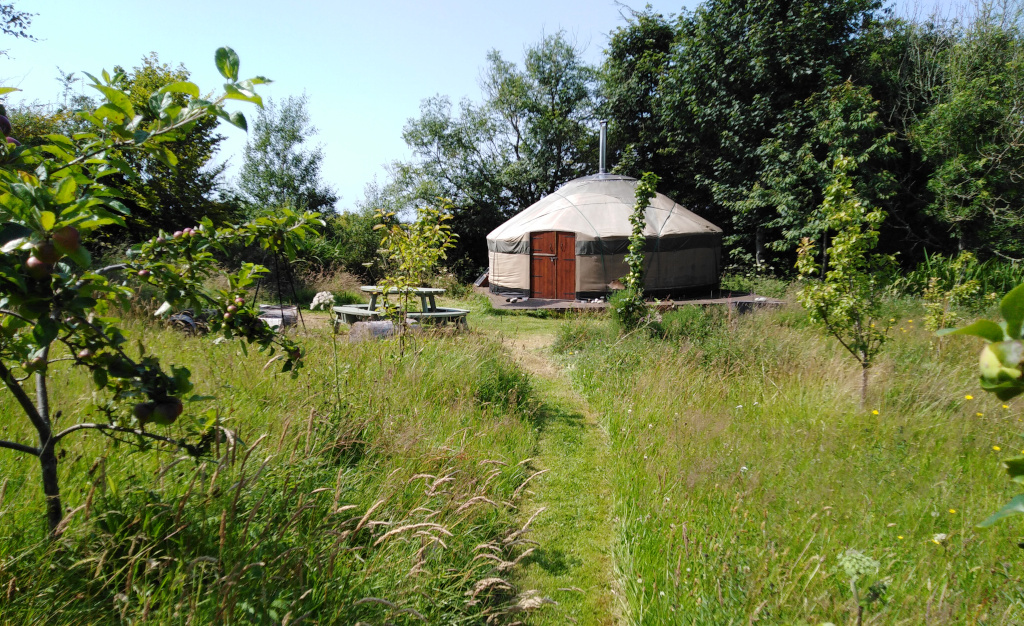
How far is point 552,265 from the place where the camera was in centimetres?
1322

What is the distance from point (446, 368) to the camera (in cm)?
466

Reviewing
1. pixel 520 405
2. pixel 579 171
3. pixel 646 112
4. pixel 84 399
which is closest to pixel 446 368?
pixel 520 405

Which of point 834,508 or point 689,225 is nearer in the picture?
point 834,508

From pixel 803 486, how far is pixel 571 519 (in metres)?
1.24

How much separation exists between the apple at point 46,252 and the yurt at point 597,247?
11.8 m

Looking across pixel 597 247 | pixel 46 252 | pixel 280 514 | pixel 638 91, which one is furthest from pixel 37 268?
pixel 638 91

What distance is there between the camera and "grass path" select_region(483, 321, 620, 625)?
2.57m

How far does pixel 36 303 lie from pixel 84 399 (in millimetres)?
1911

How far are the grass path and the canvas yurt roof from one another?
25.9 feet

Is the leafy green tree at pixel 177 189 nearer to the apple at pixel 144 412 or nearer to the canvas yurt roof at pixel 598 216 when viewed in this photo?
the canvas yurt roof at pixel 598 216

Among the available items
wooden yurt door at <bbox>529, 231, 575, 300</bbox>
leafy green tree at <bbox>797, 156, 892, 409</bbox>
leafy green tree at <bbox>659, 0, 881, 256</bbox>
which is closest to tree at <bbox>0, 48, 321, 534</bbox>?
leafy green tree at <bbox>797, 156, 892, 409</bbox>

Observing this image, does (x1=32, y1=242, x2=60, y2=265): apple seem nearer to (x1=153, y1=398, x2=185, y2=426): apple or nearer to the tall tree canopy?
(x1=153, y1=398, x2=185, y2=426): apple

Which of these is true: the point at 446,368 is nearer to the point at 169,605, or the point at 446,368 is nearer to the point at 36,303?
the point at 169,605

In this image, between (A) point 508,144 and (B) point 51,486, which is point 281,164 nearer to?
(A) point 508,144
